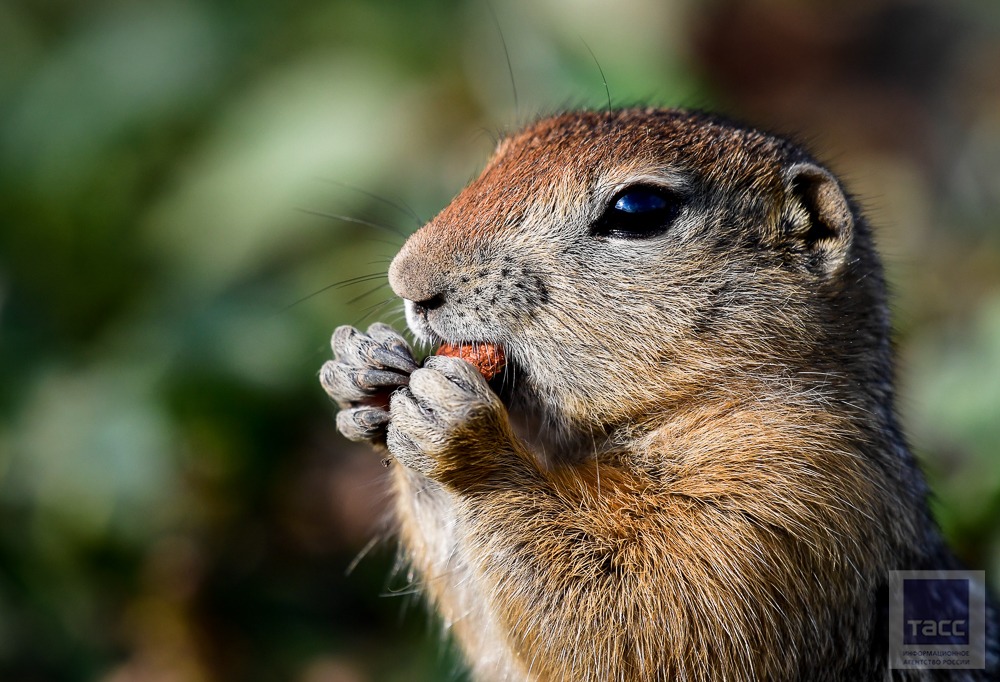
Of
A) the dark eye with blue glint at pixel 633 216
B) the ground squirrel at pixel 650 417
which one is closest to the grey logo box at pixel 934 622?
the ground squirrel at pixel 650 417

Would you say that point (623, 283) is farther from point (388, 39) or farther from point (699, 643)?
point (388, 39)

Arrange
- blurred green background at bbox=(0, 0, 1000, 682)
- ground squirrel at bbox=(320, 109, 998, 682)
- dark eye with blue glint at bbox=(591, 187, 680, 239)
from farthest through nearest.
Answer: blurred green background at bbox=(0, 0, 1000, 682) → dark eye with blue glint at bbox=(591, 187, 680, 239) → ground squirrel at bbox=(320, 109, 998, 682)

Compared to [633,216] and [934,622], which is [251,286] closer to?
[633,216]

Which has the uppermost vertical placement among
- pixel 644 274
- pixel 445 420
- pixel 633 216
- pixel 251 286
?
pixel 251 286

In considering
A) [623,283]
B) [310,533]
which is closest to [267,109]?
[310,533]

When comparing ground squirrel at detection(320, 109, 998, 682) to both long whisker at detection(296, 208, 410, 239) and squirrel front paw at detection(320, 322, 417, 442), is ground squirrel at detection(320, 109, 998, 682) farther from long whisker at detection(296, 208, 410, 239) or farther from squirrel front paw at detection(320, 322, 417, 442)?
long whisker at detection(296, 208, 410, 239)

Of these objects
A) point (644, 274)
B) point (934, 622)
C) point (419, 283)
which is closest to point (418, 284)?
point (419, 283)

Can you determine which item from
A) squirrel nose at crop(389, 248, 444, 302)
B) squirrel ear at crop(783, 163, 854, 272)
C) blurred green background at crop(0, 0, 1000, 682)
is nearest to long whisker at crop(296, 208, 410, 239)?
blurred green background at crop(0, 0, 1000, 682)
